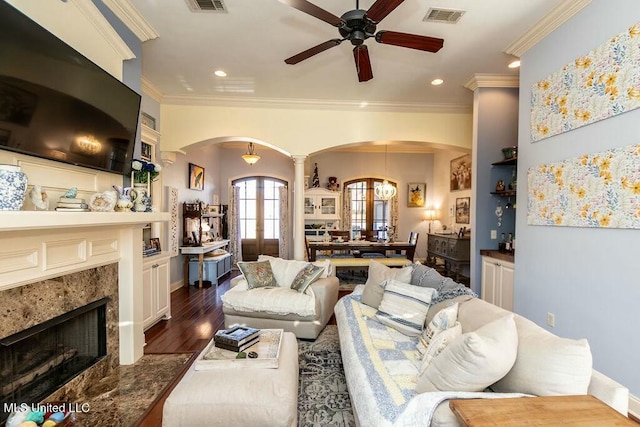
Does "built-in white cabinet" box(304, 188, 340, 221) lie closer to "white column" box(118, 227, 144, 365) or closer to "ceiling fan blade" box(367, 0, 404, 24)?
"white column" box(118, 227, 144, 365)

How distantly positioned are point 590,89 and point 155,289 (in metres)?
4.55

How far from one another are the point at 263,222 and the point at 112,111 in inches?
231

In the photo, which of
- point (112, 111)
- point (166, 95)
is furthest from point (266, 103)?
point (112, 111)

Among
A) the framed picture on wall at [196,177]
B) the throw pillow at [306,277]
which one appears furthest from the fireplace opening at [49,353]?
the framed picture on wall at [196,177]

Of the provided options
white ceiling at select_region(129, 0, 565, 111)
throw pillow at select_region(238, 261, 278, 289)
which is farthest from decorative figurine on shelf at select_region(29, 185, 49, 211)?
throw pillow at select_region(238, 261, 278, 289)

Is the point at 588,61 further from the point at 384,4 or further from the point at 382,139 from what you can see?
the point at 382,139

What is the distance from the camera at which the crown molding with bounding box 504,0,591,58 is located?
2.46 metres

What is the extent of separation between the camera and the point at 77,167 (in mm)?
2133

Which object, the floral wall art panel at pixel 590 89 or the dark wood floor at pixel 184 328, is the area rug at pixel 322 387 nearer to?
the dark wood floor at pixel 184 328

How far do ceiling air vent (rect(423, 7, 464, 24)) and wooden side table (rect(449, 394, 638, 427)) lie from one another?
9.12 feet

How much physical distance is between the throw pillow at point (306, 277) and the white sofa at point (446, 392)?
1.27 metres

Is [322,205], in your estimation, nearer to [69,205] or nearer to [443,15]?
[443,15]

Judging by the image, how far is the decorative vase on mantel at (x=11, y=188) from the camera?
1414 millimetres

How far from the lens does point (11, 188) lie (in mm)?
1440
